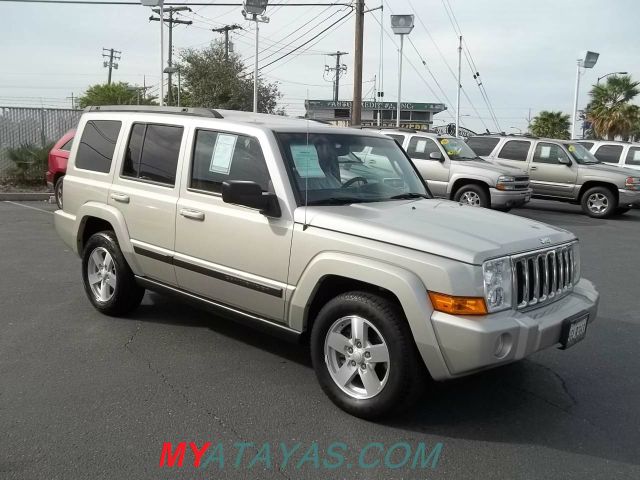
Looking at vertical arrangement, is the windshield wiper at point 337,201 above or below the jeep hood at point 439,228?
above

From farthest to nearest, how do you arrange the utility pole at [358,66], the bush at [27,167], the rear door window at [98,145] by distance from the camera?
1. the utility pole at [358,66]
2. the bush at [27,167]
3. the rear door window at [98,145]

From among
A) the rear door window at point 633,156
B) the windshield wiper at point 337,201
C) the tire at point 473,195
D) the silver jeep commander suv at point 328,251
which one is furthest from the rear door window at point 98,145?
the rear door window at point 633,156

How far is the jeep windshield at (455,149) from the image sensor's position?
47.2 feet

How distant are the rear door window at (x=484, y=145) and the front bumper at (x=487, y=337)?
14025 millimetres

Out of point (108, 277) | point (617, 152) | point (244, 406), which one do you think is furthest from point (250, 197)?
point (617, 152)

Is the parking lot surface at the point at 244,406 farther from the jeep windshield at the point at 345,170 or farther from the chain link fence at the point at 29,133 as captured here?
the chain link fence at the point at 29,133

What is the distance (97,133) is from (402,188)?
9.60 feet

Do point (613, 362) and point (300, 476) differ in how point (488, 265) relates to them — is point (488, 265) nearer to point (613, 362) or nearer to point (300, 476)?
point (300, 476)

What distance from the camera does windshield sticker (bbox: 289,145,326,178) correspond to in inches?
174

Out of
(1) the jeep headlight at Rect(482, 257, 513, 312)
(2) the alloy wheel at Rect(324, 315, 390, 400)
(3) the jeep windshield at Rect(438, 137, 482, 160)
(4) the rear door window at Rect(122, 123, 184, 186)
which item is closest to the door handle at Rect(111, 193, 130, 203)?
(4) the rear door window at Rect(122, 123, 184, 186)

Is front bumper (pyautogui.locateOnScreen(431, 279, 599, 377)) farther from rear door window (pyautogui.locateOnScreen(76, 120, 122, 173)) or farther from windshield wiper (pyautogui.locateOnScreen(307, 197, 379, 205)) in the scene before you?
rear door window (pyautogui.locateOnScreen(76, 120, 122, 173))

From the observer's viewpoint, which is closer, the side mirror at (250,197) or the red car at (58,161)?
the side mirror at (250,197)

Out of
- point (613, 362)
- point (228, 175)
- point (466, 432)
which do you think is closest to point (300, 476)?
point (466, 432)

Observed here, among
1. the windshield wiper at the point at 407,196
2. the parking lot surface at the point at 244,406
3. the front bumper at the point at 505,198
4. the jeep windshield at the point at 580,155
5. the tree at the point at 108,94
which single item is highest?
the tree at the point at 108,94
